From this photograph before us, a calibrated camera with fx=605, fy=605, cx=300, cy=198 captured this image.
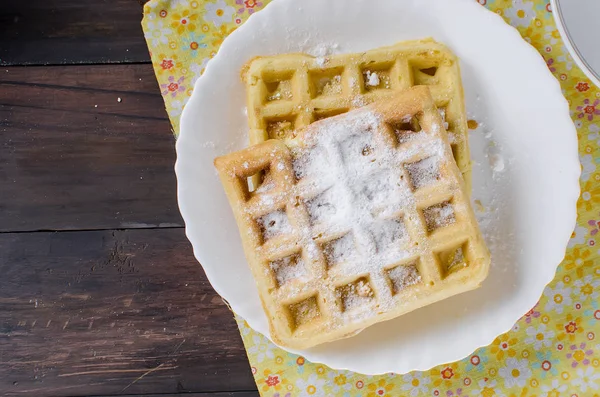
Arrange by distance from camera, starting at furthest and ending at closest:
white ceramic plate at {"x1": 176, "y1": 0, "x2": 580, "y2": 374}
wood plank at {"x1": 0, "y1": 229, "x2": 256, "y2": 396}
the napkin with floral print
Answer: wood plank at {"x1": 0, "y1": 229, "x2": 256, "y2": 396} → the napkin with floral print → white ceramic plate at {"x1": 176, "y1": 0, "x2": 580, "y2": 374}

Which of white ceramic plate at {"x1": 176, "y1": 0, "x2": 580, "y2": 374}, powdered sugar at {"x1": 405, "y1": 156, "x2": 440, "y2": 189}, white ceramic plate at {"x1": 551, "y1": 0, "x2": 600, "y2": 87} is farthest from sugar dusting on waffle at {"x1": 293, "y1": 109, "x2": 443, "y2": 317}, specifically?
white ceramic plate at {"x1": 551, "y1": 0, "x2": 600, "y2": 87}

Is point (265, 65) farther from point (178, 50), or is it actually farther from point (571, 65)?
point (571, 65)

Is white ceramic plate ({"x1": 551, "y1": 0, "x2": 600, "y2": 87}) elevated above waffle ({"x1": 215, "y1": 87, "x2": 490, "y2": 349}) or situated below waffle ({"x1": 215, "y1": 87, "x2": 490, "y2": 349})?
above

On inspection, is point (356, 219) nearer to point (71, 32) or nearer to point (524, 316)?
point (524, 316)

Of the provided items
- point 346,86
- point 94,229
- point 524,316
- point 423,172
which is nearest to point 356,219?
point 423,172

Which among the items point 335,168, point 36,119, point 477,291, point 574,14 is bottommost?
point 477,291

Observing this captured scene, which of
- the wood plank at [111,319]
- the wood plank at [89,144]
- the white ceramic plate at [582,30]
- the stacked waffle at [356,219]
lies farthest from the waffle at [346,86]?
the wood plank at [111,319]

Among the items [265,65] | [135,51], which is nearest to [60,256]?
[135,51]

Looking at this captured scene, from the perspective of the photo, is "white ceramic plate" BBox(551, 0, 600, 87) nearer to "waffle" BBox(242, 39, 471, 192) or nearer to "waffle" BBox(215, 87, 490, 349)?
"waffle" BBox(242, 39, 471, 192)
